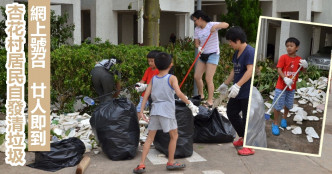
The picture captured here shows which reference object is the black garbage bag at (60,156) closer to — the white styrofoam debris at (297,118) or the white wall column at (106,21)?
the white styrofoam debris at (297,118)

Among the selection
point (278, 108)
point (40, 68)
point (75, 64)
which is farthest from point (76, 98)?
point (278, 108)

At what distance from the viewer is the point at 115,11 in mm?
16891

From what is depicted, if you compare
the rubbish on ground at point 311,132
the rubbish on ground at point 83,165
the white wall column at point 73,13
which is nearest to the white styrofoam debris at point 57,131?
the rubbish on ground at point 83,165

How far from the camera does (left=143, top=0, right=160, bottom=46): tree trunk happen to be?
28.3ft

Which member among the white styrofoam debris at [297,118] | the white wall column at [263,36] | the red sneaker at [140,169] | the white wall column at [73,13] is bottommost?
the red sneaker at [140,169]

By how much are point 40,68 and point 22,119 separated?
2.10 feet

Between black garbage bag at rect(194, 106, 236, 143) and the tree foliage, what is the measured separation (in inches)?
467

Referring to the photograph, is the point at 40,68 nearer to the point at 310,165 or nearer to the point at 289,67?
the point at 289,67

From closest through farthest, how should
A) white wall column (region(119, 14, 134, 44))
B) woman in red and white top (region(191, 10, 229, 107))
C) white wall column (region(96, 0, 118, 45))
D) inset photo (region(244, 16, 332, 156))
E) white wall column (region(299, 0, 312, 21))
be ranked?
inset photo (region(244, 16, 332, 156)) → woman in red and white top (region(191, 10, 229, 107)) → white wall column (region(96, 0, 118, 45)) → white wall column (region(299, 0, 312, 21)) → white wall column (region(119, 14, 134, 44))

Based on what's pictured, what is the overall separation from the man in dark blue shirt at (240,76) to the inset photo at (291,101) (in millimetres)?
246

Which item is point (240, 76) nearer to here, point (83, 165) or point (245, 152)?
point (245, 152)

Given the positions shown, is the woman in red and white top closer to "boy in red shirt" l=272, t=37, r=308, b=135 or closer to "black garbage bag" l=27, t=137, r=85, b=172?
"boy in red shirt" l=272, t=37, r=308, b=135

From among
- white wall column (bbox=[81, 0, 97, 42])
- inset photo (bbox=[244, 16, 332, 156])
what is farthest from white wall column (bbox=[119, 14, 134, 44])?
inset photo (bbox=[244, 16, 332, 156])

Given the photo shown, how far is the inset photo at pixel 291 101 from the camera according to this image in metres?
3.33
